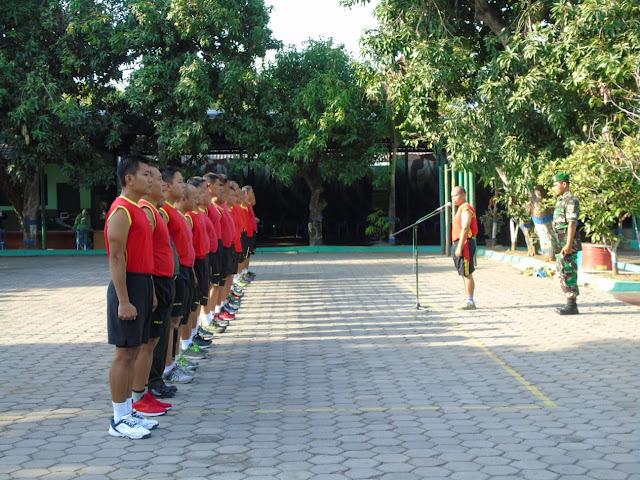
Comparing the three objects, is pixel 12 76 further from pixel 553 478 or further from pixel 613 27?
pixel 553 478

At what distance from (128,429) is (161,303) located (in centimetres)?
98

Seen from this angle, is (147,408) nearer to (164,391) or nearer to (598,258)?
(164,391)

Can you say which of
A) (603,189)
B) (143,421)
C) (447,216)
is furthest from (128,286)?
(447,216)

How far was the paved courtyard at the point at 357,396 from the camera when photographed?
462 cm

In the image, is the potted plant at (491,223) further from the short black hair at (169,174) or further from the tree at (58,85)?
the short black hair at (169,174)

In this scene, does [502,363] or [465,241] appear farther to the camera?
[465,241]

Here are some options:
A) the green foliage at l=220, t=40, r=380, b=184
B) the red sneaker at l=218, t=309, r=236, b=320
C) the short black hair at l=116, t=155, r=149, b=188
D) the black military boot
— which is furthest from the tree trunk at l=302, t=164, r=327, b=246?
the short black hair at l=116, t=155, r=149, b=188

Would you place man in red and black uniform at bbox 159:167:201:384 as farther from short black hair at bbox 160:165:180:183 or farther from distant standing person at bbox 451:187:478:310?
distant standing person at bbox 451:187:478:310

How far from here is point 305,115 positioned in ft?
78.4

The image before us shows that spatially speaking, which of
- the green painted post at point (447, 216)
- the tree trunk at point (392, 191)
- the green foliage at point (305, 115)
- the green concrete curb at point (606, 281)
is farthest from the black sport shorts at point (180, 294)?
the tree trunk at point (392, 191)

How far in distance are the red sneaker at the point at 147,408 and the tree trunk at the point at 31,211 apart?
20.9m

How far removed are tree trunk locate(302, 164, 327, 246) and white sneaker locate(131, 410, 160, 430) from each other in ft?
66.3

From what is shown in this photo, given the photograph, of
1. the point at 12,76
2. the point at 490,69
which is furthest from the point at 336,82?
the point at 12,76

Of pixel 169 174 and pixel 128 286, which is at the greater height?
pixel 169 174
